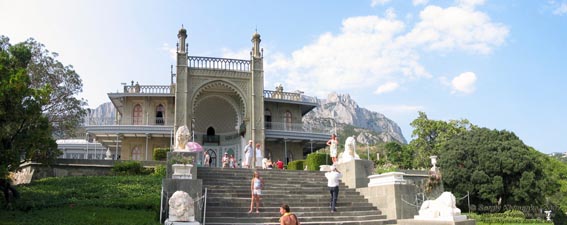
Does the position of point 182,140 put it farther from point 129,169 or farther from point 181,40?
point 181,40

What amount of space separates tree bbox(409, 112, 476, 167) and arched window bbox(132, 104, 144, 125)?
21.3m

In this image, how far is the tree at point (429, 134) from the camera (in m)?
36.1

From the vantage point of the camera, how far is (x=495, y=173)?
85.8 feet

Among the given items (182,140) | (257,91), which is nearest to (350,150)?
(182,140)

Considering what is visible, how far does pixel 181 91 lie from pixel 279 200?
58.4ft

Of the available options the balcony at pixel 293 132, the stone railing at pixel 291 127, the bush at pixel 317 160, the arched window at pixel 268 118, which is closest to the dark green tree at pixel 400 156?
the stone railing at pixel 291 127

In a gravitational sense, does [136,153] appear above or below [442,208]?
above

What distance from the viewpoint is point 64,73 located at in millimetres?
23984

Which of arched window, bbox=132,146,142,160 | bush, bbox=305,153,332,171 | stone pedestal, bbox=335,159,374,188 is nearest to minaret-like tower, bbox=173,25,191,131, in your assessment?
arched window, bbox=132,146,142,160

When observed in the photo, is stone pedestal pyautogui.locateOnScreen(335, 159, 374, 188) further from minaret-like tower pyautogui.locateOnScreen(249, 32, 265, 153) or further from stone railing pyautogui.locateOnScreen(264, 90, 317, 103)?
stone railing pyautogui.locateOnScreen(264, 90, 317, 103)

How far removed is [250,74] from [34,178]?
15.0 metres

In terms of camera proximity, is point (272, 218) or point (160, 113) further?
point (160, 113)

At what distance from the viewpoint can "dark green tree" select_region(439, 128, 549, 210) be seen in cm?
2547

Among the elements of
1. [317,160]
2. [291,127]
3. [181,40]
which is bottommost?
[317,160]
